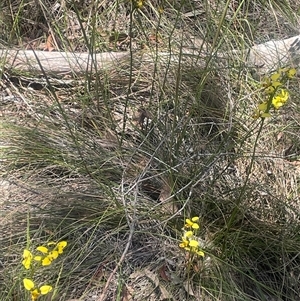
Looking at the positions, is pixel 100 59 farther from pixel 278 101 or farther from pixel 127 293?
pixel 278 101

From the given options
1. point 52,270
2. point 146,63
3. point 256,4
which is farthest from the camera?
point 256,4

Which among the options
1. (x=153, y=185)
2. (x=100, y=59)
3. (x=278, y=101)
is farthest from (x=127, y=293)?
(x=100, y=59)

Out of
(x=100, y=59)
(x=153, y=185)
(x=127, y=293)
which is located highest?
(x=100, y=59)

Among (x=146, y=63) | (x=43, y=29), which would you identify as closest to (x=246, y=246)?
(x=146, y=63)

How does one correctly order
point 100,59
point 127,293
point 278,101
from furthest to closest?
1. point 100,59
2. point 127,293
3. point 278,101

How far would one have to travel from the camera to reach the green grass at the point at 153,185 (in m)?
1.71

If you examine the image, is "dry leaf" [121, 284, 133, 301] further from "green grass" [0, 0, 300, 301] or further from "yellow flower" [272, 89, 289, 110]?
"yellow flower" [272, 89, 289, 110]

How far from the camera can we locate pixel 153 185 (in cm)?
198

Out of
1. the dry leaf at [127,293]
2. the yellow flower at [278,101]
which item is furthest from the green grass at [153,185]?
the yellow flower at [278,101]

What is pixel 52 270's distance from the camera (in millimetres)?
1667

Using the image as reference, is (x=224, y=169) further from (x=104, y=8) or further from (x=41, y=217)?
(x=104, y=8)

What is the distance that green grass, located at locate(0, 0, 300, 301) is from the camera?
1707 millimetres

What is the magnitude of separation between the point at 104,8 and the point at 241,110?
1.06m

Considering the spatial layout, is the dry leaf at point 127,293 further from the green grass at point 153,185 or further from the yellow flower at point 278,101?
the yellow flower at point 278,101
